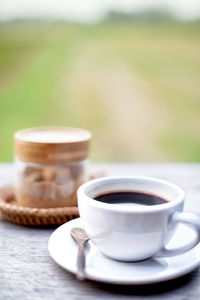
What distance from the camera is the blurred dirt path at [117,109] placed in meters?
1.80

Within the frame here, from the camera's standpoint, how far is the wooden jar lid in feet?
1.83

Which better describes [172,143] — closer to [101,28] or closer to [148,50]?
[148,50]

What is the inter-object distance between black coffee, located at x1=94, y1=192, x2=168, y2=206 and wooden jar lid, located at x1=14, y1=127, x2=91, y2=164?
0.12 m

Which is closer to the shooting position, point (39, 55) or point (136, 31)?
point (136, 31)

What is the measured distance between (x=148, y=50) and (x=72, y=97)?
Result: 0.43 m

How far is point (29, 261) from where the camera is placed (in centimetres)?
44

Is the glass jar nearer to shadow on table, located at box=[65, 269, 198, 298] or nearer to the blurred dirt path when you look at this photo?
shadow on table, located at box=[65, 269, 198, 298]

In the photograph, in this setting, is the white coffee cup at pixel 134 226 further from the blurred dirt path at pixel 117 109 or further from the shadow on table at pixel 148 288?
the blurred dirt path at pixel 117 109

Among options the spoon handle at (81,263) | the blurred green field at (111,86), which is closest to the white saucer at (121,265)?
the spoon handle at (81,263)

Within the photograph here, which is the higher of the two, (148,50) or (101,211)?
(148,50)

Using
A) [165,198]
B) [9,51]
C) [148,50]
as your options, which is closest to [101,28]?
[148,50]

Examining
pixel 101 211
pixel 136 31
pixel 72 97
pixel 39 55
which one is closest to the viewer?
pixel 101 211

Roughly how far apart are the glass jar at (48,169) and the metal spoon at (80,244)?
0.12 metres

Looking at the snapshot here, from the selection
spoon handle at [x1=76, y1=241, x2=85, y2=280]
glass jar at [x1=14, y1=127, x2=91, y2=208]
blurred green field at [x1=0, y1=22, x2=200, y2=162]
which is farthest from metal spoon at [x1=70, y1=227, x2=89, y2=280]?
blurred green field at [x1=0, y1=22, x2=200, y2=162]
